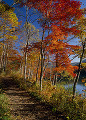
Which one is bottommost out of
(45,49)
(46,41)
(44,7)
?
(45,49)

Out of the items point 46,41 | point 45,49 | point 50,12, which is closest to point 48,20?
point 50,12

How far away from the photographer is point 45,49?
27.5 ft

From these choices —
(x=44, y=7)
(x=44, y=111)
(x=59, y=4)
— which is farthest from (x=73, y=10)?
(x=44, y=111)

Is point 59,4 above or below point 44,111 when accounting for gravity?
above

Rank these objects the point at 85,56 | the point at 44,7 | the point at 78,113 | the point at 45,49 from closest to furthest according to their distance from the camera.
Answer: the point at 78,113 → the point at 85,56 → the point at 44,7 → the point at 45,49

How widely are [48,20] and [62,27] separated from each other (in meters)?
1.68

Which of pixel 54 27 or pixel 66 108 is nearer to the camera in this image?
pixel 66 108

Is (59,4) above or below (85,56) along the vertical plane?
above

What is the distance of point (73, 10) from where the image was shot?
23.1ft

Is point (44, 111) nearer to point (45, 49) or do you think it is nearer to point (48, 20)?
point (45, 49)

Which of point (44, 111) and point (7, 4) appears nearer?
point (44, 111)

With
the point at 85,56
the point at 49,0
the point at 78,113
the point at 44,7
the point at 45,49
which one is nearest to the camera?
the point at 78,113

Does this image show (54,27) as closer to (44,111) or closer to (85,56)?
(85,56)

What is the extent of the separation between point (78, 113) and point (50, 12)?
899cm
